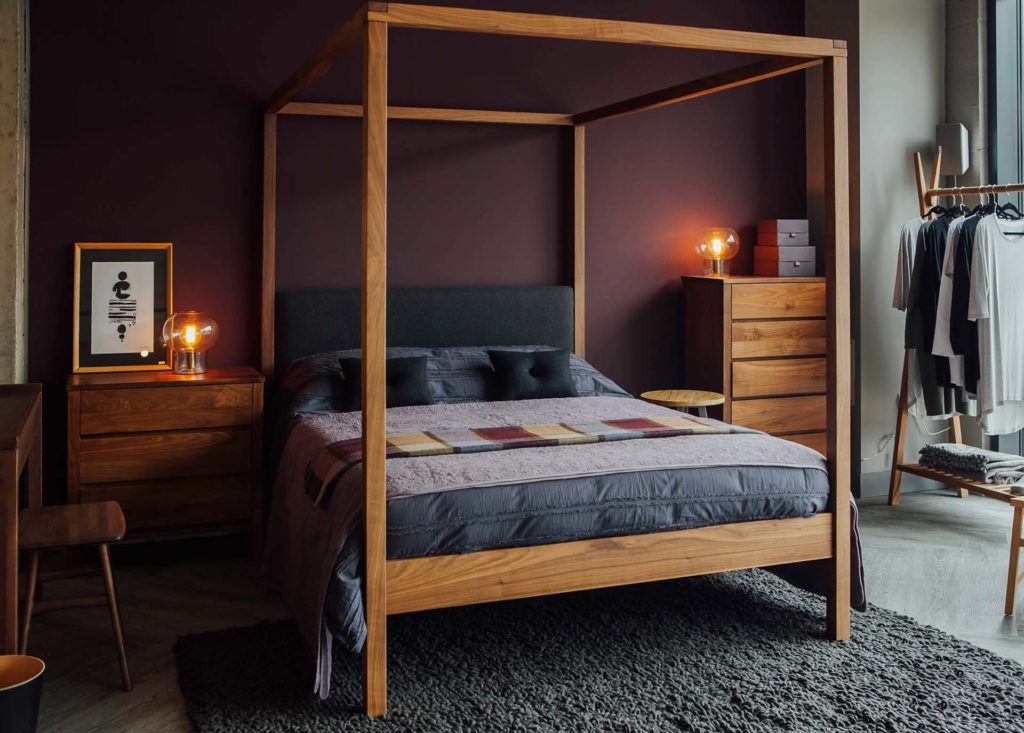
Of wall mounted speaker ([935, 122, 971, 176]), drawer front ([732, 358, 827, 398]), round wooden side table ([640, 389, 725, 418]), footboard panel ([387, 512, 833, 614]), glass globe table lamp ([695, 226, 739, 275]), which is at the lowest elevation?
footboard panel ([387, 512, 833, 614])

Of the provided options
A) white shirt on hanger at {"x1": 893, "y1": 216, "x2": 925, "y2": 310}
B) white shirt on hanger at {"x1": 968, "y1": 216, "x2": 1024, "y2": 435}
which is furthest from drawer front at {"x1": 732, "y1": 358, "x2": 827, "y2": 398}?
white shirt on hanger at {"x1": 968, "y1": 216, "x2": 1024, "y2": 435}

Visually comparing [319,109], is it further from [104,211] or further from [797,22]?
[797,22]

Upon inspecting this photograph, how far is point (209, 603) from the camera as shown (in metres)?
3.90

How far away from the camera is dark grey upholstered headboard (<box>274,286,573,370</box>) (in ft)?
15.9

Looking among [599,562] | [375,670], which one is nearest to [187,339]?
[375,670]

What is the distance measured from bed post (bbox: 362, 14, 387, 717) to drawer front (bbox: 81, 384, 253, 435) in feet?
5.50

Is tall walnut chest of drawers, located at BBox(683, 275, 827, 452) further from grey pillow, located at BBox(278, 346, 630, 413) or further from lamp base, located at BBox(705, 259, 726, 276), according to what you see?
grey pillow, located at BBox(278, 346, 630, 413)

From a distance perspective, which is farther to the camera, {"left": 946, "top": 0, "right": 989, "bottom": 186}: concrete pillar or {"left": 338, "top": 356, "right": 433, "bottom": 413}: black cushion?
{"left": 946, "top": 0, "right": 989, "bottom": 186}: concrete pillar

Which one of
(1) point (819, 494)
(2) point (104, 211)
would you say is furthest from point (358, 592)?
(2) point (104, 211)

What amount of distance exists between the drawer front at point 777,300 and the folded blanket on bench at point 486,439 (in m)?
1.34

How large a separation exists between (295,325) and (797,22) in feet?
10.8

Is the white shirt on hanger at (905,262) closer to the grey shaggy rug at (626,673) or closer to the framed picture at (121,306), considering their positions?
the grey shaggy rug at (626,673)

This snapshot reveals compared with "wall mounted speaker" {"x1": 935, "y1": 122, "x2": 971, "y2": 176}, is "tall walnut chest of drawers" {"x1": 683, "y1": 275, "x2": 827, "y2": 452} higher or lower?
lower

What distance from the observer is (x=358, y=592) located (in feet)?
9.55
